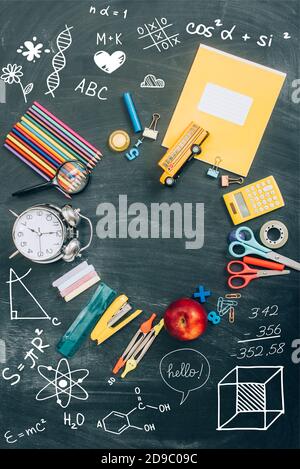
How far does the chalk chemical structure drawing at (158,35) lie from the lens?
6.92 ft

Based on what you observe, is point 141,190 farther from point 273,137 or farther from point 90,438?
point 90,438

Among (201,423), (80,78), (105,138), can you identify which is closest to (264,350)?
(201,423)

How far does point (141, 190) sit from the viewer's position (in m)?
2.13

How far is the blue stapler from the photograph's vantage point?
6.95 ft

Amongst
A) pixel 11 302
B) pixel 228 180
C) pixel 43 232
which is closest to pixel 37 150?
pixel 43 232

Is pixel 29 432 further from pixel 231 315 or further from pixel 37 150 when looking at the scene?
pixel 37 150

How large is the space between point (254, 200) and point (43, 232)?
0.70 meters

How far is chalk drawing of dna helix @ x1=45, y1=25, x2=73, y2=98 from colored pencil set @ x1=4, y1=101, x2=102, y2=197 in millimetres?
82

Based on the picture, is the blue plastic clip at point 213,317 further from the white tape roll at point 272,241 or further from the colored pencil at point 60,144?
the colored pencil at point 60,144

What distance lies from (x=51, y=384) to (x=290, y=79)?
1.30m

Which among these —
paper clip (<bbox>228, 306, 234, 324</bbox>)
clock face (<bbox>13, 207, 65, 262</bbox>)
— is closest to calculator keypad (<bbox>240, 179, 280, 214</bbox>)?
paper clip (<bbox>228, 306, 234, 324</bbox>)

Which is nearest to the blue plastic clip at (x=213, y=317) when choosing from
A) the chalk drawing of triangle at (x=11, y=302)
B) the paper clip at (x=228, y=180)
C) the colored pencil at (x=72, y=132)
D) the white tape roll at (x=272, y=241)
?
the white tape roll at (x=272, y=241)

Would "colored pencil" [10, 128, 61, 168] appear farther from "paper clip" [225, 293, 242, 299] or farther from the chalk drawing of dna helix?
"paper clip" [225, 293, 242, 299]

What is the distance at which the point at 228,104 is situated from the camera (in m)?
2.11
